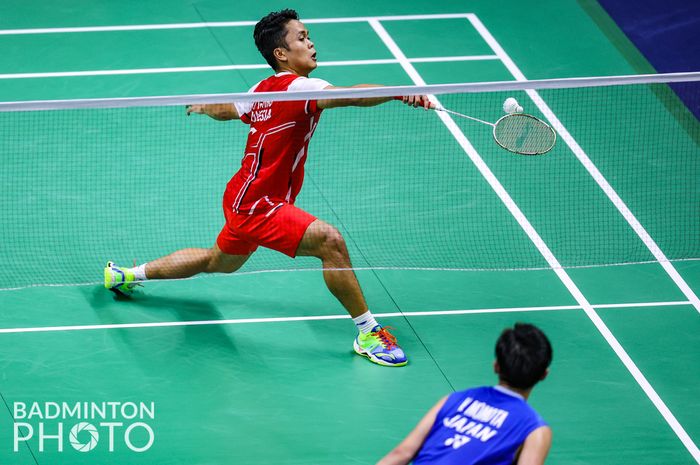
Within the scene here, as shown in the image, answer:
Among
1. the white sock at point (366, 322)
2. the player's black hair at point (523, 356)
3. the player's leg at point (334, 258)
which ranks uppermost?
the player's leg at point (334, 258)

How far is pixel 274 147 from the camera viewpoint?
7.50 meters

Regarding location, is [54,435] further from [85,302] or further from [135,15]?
[135,15]

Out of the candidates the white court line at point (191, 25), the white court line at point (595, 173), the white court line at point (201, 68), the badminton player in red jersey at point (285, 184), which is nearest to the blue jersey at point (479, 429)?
the badminton player in red jersey at point (285, 184)

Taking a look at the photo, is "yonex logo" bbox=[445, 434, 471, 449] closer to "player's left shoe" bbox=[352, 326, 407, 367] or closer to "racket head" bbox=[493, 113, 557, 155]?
"player's left shoe" bbox=[352, 326, 407, 367]

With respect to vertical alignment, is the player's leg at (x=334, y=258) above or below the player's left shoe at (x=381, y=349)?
above

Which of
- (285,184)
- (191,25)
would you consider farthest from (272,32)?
(191,25)

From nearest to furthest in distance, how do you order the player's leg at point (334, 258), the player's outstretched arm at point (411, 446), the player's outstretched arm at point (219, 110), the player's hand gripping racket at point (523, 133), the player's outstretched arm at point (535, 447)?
1. the player's outstretched arm at point (535, 447)
2. the player's outstretched arm at point (411, 446)
3. the player's leg at point (334, 258)
4. the player's outstretched arm at point (219, 110)
5. the player's hand gripping racket at point (523, 133)

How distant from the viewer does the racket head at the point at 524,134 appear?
810cm

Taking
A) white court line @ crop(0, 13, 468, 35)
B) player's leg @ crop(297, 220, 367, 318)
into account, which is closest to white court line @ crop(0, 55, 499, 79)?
white court line @ crop(0, 13, 468, 35)

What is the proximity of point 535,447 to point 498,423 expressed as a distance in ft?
0.58

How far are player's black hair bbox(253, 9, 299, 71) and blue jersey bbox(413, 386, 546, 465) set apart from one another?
11.4ft

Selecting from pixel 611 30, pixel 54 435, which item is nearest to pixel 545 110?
pixel 611 30

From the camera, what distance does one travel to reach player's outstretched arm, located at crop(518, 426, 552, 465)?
4676 millimetres

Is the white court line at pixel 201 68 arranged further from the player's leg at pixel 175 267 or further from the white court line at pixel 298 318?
the white court line at pixel 298 318
